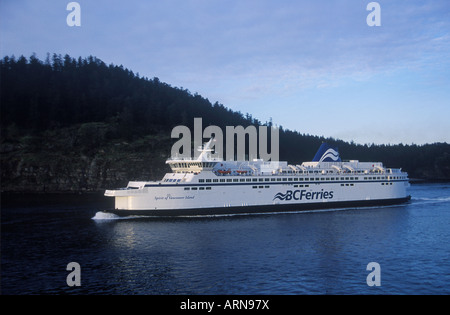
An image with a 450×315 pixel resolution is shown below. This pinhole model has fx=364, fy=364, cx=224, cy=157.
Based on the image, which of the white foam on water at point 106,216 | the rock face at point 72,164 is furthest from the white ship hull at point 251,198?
the rock face at point 72,164

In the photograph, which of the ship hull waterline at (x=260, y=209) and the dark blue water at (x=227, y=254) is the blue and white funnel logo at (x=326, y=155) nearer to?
the ship hull waterline at (x=260, y=209)

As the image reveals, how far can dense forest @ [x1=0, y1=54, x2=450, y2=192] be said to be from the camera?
3391 inches

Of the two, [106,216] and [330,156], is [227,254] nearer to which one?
[106,216]

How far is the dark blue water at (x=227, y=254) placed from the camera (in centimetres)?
2017

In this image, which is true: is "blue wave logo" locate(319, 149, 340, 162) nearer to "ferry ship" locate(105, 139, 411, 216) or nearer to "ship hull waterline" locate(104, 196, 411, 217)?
"ferry ship" locate(105, 139, 411, 216)

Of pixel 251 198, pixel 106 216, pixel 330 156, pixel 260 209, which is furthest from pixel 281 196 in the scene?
pixel 106 216

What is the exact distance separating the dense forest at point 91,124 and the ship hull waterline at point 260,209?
50.2 metres

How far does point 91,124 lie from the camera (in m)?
100

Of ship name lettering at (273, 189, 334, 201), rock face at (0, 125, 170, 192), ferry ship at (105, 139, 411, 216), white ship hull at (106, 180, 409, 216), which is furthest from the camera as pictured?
rock face at (0, 125, 170, 192)

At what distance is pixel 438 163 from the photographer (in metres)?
161

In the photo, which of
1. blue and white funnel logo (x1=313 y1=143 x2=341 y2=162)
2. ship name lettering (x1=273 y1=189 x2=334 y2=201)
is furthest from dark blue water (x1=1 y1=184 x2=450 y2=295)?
blue and white funnel logo (x1=313 y1=143 x2=341 y2=162)

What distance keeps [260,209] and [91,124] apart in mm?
71889
